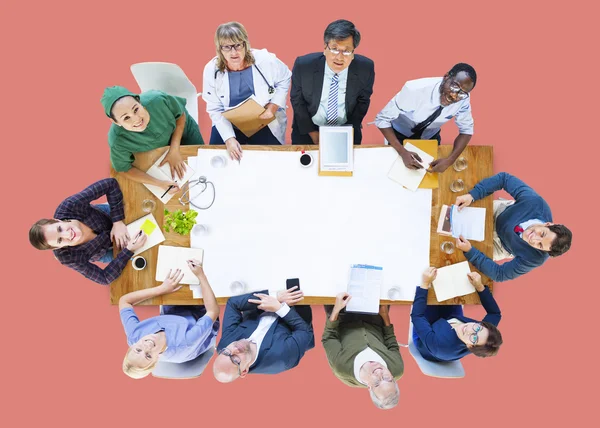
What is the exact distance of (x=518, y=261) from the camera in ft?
7.41

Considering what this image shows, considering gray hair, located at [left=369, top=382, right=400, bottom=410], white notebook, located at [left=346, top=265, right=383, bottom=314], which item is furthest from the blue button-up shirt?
gray hair, located at [left=369, top=382, right=400, bottom=410]

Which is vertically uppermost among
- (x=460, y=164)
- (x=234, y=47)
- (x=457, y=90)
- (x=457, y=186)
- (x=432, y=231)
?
(x=234, y=47)

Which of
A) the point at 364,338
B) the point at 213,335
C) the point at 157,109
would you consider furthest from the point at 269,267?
the point at 157,109

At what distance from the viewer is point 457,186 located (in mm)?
2459

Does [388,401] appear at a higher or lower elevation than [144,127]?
lower

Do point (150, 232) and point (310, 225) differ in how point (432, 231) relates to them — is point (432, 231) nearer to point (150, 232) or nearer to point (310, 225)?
point (310, 225)

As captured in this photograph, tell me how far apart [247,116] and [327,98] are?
1.67 ft

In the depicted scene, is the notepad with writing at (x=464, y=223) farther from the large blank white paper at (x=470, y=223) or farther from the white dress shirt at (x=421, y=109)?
the white dress shirt at (x=421, y=109)

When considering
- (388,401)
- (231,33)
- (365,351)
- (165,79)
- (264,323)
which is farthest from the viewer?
(165,79)

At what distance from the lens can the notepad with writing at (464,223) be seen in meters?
2.45

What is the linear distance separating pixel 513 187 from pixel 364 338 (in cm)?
122

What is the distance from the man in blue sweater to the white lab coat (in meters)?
1.25

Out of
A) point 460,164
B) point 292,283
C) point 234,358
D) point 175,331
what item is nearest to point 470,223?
point 460,164

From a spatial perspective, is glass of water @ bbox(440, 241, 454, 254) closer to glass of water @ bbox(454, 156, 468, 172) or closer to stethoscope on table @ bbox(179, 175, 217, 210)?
glass of water @ bbox(454, 156, 468, 172)
